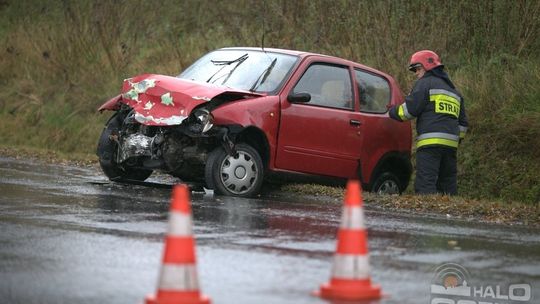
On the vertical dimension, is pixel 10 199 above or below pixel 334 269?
above

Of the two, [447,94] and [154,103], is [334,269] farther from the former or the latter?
[447,94]

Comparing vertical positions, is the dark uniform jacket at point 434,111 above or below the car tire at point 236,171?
above

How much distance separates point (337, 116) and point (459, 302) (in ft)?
22.6

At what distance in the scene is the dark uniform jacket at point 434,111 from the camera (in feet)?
45.2

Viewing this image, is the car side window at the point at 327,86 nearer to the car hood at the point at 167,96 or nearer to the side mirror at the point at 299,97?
the side mirror at the point at 299,97

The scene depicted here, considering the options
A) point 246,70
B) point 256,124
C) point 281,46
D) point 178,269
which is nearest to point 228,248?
point 178,269

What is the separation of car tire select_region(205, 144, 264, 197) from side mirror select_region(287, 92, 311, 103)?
2.52ft

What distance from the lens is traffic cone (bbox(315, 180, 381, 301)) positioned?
652cm

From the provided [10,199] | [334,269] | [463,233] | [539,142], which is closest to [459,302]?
[334,269]

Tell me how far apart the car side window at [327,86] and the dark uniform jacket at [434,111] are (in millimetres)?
650

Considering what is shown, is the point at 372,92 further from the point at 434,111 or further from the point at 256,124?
the point at 256,124

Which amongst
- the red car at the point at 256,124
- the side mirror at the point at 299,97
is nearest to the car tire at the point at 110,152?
the red car at the point at 256,124

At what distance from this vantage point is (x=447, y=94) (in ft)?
45.5

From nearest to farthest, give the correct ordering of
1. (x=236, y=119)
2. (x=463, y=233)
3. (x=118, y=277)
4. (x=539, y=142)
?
(x=118, y=277), (x=463, y=233), (x=236, y=119), (x=539, y=142)
